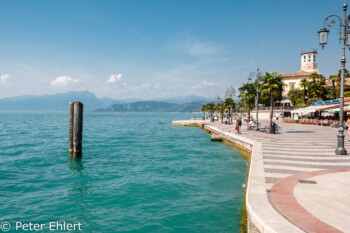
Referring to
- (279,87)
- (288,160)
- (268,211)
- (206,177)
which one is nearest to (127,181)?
(206,177)

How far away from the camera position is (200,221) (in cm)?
812

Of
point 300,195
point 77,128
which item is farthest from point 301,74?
point 300,195

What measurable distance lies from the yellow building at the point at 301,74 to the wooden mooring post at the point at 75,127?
65457mm

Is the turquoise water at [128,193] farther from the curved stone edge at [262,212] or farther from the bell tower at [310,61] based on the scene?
the bell tower at [310,61]

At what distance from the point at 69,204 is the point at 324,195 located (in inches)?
377

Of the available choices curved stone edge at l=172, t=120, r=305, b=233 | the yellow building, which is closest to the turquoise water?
curved stone edge at l=172, t=120, r=305, b=233

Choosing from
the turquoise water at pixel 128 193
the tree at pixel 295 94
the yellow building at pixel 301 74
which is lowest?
the turquoise water at pixel 128 193

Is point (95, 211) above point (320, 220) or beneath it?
beneath

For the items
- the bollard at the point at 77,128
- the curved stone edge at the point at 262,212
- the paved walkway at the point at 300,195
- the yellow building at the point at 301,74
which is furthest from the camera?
the yellow building at the point at 301,74

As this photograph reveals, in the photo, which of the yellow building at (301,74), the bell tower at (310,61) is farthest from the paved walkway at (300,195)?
the bell tower at (310,61)

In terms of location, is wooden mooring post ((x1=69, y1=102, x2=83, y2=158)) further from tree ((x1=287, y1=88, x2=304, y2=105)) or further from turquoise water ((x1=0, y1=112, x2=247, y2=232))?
tree ((x1=287, y1=88, x2=304, y2=105))

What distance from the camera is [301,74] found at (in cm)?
7038

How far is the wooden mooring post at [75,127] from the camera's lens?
18.9m

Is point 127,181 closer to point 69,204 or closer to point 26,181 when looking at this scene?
point 69,204
